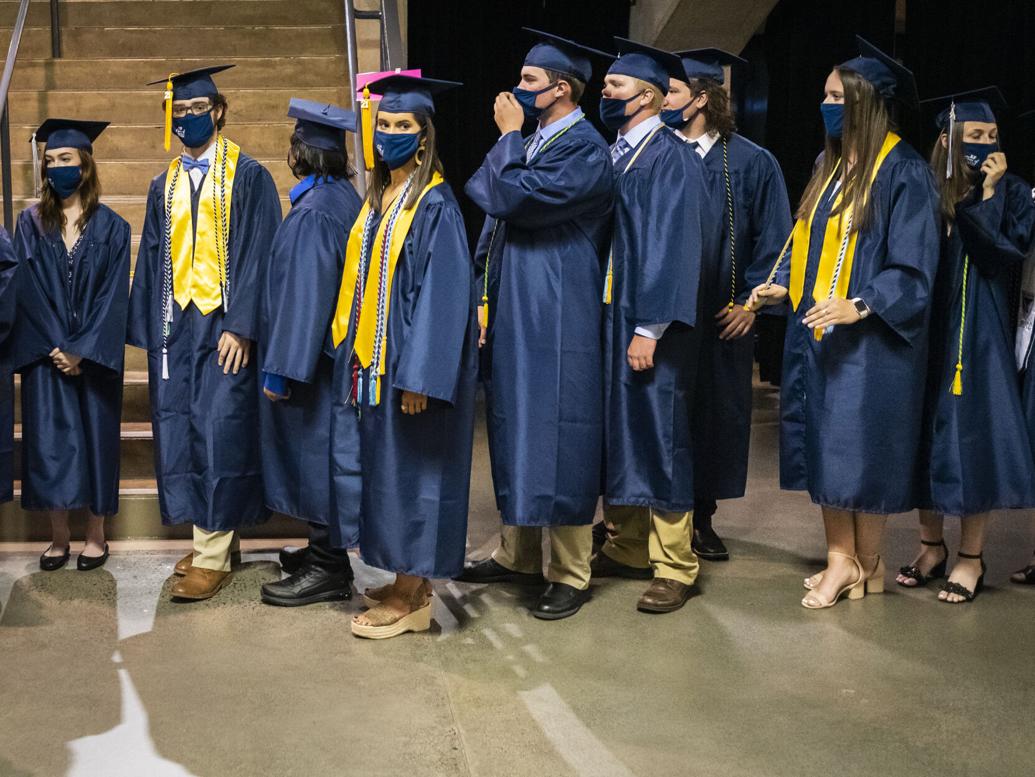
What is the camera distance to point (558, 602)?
3.79 meters

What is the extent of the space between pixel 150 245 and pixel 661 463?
1.80 metres

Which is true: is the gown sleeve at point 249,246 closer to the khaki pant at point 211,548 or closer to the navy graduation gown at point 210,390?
the navy graduation gown at point 210,390

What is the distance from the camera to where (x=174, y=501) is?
13.1 ft

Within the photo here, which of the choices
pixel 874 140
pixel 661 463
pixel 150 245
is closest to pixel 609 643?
pixel 661 463

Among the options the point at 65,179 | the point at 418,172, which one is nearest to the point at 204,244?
the point at 65,179

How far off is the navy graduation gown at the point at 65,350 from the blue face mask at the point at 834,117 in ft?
7.77

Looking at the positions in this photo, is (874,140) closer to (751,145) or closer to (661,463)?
(751,145)

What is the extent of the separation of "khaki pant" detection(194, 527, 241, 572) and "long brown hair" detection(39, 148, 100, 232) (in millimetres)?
1147

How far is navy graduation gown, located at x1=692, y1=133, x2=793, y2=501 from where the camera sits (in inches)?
169

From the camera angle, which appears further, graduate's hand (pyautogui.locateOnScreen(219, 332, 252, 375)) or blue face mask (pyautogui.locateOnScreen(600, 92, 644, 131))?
graduate's hand (pyautogui.locateOnScreen(219, 332, 252, 375))

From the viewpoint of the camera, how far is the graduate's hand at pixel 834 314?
359 centimetres

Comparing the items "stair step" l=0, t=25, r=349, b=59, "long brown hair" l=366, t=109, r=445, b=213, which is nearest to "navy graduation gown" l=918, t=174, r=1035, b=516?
"long brown hair" l=366, t=109, r=445, b=213

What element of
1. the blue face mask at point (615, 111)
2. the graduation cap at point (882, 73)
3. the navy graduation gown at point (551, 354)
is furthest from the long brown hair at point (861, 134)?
the navy graduation gown at point (551, 354)

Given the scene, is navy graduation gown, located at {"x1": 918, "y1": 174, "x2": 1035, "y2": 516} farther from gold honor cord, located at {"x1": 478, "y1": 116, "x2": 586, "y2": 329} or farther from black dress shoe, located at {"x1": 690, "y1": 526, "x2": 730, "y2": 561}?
gold honor cord, located at {"x1": 478, "y1": 116, "x2": 586, "y2": 329}
